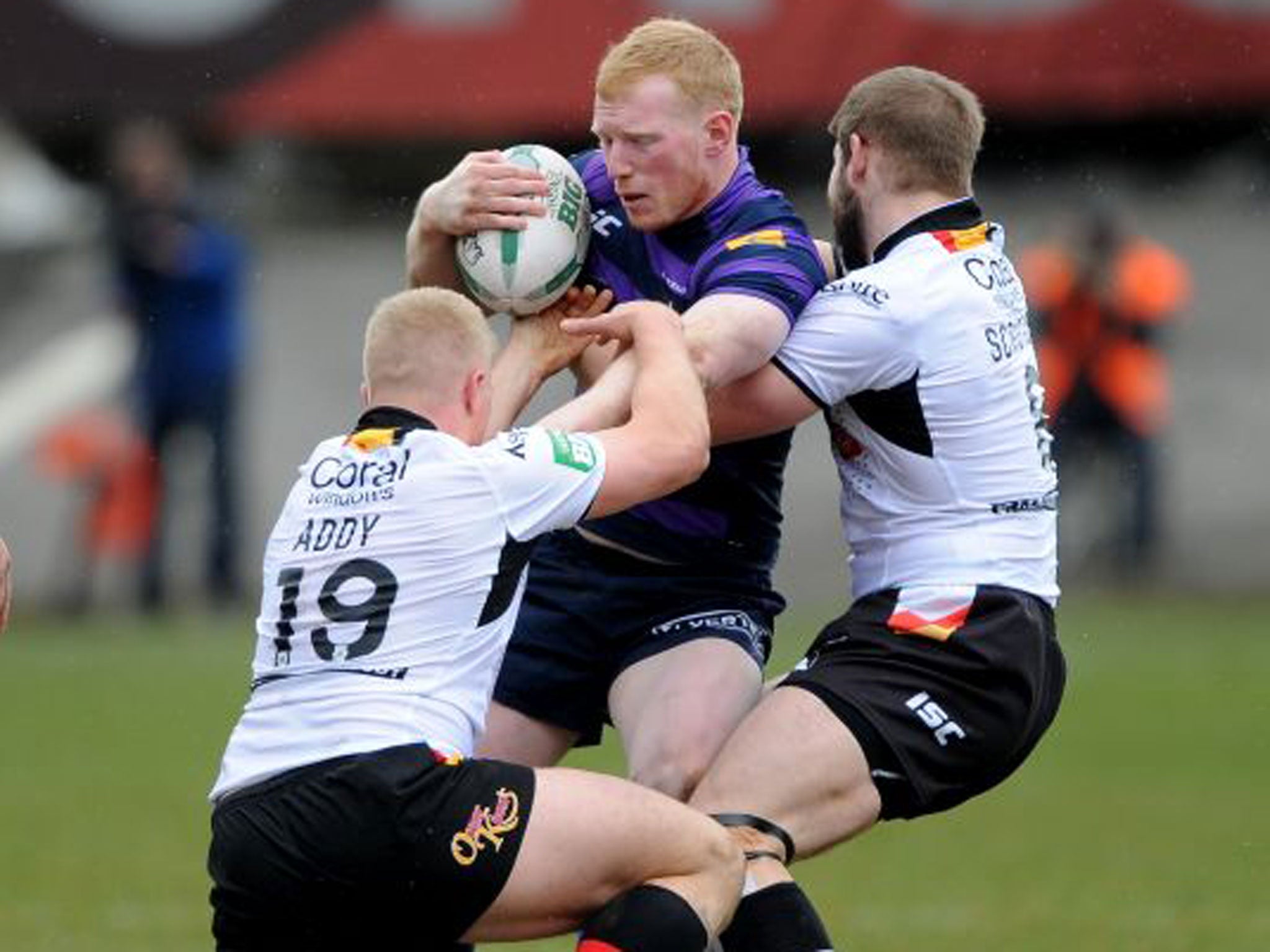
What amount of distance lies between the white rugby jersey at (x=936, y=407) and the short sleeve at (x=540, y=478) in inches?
27.2

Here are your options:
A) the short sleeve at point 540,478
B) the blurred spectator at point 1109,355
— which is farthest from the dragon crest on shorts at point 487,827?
the blurred spectator at point 1109,355

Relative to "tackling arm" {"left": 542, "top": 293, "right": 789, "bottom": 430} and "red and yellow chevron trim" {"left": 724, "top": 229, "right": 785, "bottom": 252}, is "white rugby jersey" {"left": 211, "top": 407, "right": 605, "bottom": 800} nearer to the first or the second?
"tackling arm" {"left": 542, "top": 293, "right": 789, "bottom": 430}

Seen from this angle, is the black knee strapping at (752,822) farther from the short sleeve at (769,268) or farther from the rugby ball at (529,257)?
the rugby ball at (529,257)

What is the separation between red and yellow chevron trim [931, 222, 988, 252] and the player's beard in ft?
0.66

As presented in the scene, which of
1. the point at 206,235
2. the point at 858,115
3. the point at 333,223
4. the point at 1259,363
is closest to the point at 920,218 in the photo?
the point at 858,115

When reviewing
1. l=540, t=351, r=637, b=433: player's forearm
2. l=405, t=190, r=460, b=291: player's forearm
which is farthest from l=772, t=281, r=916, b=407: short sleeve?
l=405, t=190, r=460, b=291: player's forearm

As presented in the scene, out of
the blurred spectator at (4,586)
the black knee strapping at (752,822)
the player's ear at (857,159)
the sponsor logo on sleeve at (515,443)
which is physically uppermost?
the player's ear at (857,159)

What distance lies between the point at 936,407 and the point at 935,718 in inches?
27.8

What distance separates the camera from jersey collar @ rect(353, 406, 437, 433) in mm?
5992

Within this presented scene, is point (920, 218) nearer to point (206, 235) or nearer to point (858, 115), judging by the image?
point (858, 115)

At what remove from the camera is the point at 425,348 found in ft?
19.6

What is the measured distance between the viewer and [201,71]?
18.1m

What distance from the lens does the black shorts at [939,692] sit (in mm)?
6379

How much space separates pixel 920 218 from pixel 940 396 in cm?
44
